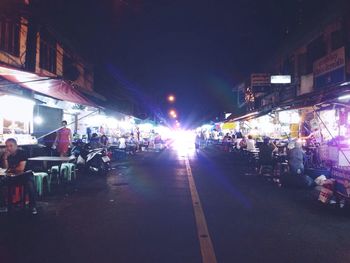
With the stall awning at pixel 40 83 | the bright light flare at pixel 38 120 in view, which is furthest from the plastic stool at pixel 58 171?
the bright light flare at pixel 38 120

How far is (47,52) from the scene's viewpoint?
19.4m

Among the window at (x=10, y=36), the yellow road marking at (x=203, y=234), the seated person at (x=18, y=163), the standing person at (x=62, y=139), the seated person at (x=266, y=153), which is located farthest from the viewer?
the seated person at (x=266, y=153)

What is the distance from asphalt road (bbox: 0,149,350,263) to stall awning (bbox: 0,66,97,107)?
332 cm

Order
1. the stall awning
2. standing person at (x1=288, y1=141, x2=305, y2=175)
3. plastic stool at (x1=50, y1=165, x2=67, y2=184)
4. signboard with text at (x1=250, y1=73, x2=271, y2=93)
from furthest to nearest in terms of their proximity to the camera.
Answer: signboard with text at (x1=250, y1=73, x2=271, y2=93), standing person at (x1=288, y1=141, x2=305, y2=175), plastic stool at (x1=50, y1=165, x2=67, y2=184), the stall awning

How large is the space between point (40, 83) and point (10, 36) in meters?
5.53

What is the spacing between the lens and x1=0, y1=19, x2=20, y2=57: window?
46.7 ft

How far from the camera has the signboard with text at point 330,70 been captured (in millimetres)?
16328

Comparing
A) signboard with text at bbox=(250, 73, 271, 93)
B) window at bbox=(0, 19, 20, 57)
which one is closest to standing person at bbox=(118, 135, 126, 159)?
window at bbox=(0, 19, 20, 57)

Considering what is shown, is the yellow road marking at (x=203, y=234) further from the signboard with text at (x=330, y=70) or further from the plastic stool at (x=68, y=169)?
the signboard with text at (x=330, y=70)

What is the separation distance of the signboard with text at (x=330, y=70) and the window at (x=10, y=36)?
42.9 ft

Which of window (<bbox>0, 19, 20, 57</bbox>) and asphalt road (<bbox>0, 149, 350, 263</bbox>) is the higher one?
window (<bbox>0, 19, 20, 57</bbox>)

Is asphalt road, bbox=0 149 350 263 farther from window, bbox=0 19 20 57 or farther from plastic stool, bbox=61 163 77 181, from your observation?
window, bbox=0 19 20 57

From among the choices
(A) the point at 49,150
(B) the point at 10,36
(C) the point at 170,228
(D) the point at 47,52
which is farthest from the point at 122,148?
(C) the point at 170,228

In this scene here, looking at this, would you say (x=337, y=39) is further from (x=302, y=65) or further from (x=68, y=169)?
(x=68, y=169)
